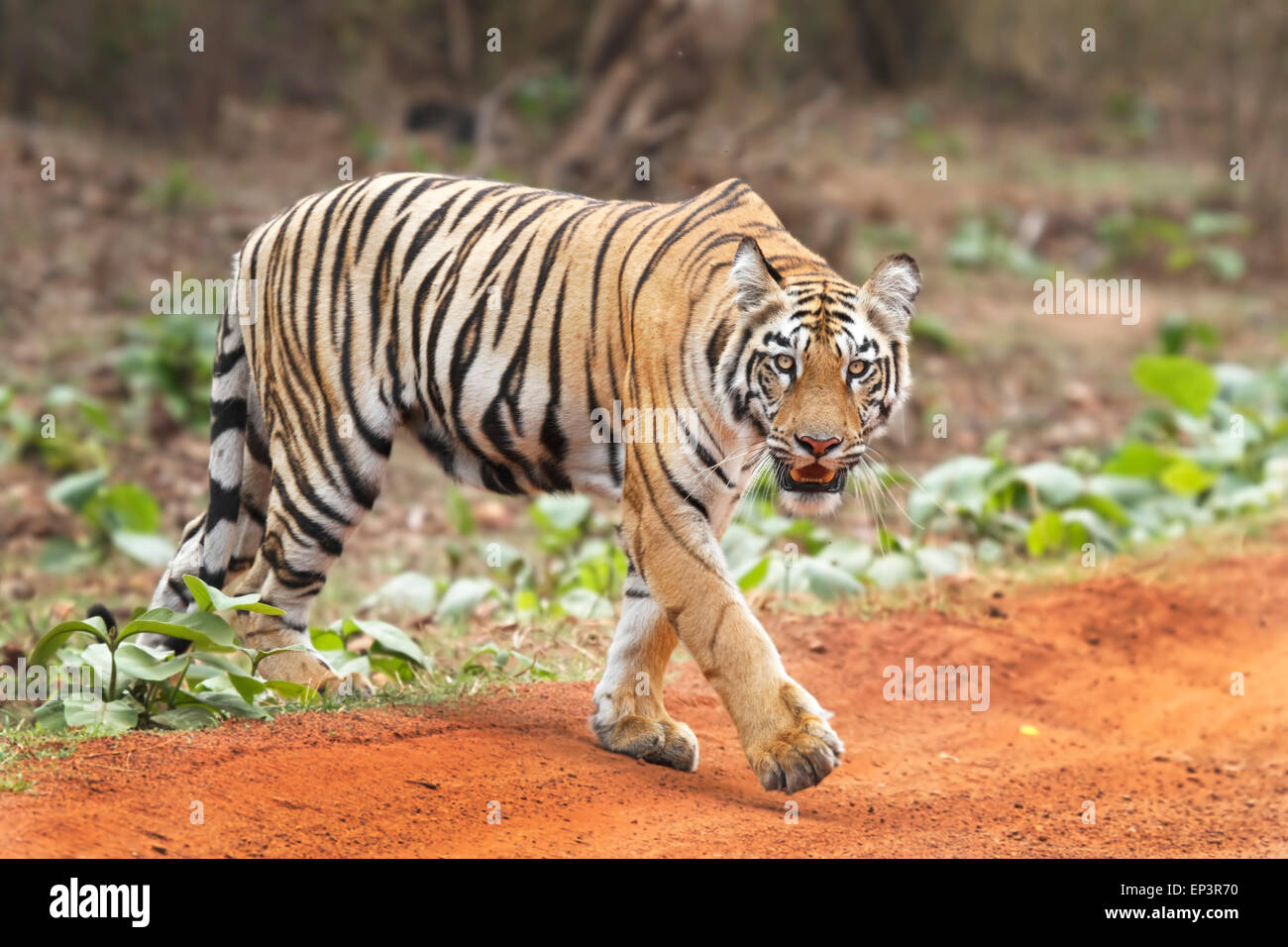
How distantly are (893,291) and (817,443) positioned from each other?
594mm

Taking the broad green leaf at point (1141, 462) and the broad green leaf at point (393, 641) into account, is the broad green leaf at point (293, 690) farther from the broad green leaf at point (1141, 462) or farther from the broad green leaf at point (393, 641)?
the broad green leaf at point (1141, 462)

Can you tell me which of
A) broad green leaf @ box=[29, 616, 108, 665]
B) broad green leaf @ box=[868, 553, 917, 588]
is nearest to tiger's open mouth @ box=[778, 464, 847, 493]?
broad green leaf @ box=[29, 616, 108, 665]

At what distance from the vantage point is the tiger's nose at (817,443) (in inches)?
163

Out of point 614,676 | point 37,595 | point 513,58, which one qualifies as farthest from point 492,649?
point 513,58

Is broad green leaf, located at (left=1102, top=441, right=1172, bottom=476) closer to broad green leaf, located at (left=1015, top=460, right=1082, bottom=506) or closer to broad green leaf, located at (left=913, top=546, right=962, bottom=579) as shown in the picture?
broad green leaf, located at (left=1015, top=460, right=1082, bottom=506)

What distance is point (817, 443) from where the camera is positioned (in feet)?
13.6

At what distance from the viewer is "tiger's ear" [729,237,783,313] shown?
14.2 ft

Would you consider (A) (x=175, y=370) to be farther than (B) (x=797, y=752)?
Yes

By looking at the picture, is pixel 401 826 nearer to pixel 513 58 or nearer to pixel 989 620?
pixel 989 620

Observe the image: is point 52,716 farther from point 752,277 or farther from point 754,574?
point 754,574

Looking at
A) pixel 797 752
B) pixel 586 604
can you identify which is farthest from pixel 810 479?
pixel 586 604

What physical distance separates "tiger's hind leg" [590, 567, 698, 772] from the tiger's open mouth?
864mm

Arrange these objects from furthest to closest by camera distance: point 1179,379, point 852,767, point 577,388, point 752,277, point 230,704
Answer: point 1179,379
point 852,767
point 577,388
point 230,704
point 752,277

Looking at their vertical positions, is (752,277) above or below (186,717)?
above
